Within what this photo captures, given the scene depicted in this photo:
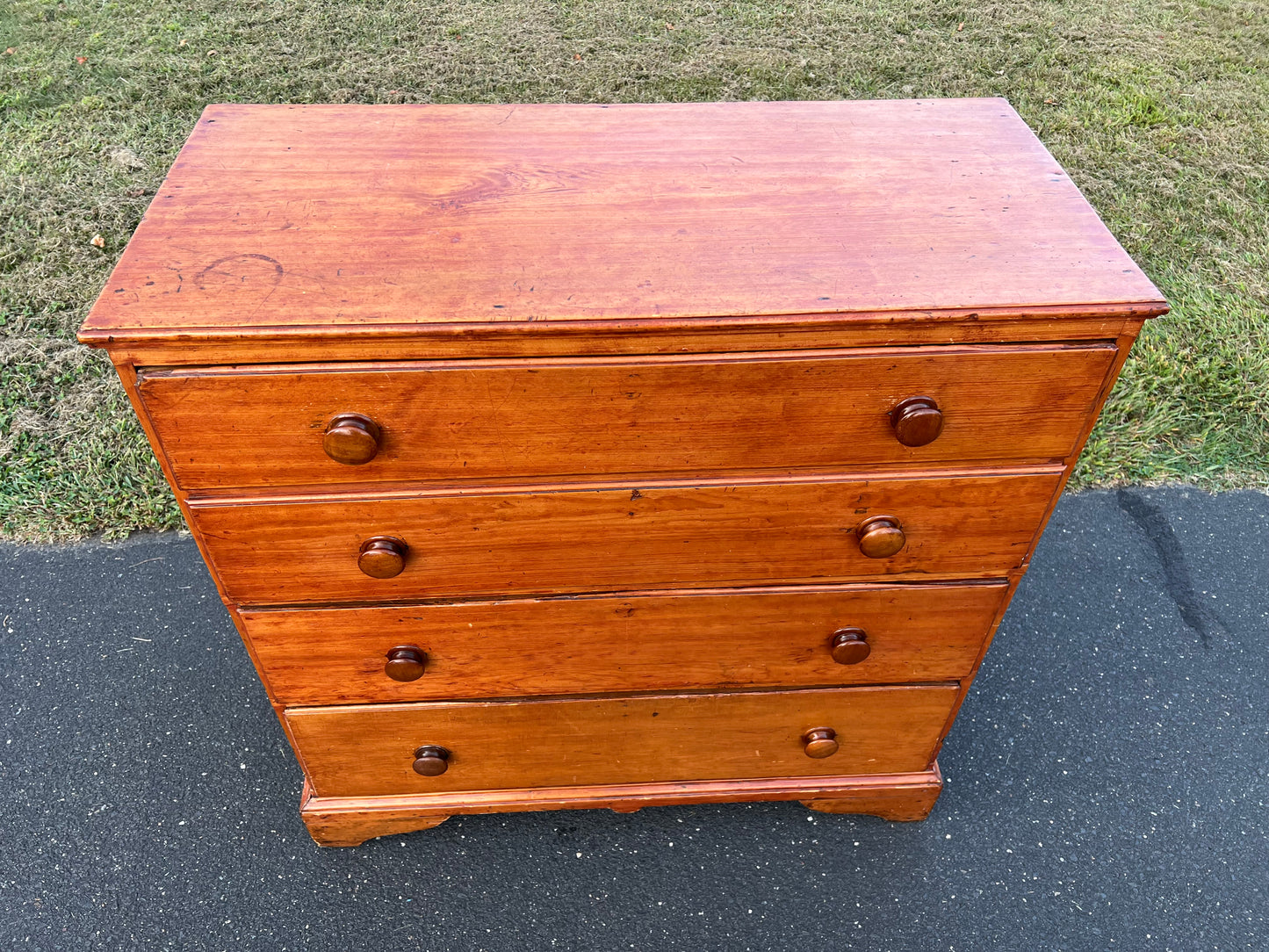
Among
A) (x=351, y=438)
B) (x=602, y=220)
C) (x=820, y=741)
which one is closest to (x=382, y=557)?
(x=351, y=438)

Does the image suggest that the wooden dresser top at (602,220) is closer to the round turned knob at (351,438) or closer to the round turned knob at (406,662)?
the round turned knob at (351,438)

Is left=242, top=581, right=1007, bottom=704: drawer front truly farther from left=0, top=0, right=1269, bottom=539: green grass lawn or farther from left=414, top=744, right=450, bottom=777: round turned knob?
left=0, top=0, right=1269, bottom=539: green grass lawn

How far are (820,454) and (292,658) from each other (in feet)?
3.16

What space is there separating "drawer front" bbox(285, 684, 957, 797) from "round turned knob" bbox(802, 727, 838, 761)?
0.04 ft

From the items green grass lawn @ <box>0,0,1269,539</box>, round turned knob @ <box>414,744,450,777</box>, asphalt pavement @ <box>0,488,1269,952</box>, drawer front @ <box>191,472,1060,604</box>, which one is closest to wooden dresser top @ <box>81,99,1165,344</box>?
drawer front @ <box>191,472,1060,604</box>

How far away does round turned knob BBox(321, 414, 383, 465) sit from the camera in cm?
114

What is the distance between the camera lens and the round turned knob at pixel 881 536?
4.39ft

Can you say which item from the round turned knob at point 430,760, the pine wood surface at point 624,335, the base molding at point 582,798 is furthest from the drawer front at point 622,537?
the base molding at point 582,798

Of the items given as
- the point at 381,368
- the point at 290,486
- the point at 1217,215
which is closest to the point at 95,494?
the point at 290,486

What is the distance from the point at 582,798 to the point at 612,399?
1037mm

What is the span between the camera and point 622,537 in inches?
53.5

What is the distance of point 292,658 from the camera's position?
150 centimetres

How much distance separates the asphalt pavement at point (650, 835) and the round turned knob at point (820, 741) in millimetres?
314

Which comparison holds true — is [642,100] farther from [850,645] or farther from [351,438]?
[351,438]
